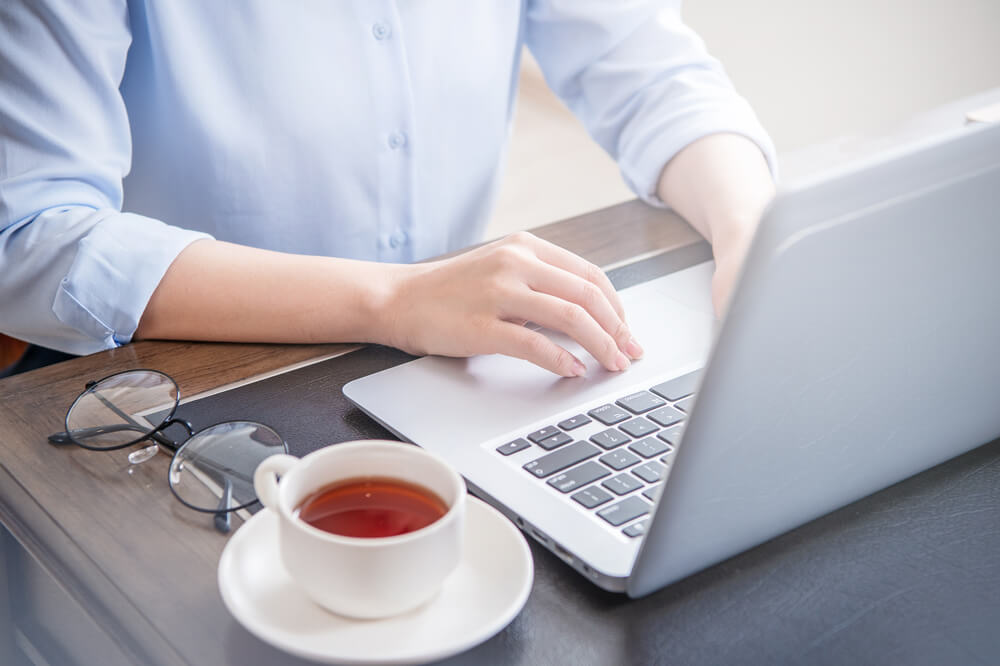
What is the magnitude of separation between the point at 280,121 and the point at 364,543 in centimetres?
70

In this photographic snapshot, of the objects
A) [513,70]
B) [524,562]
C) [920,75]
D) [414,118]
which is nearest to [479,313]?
[524,562]

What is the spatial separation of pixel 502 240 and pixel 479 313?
100mm

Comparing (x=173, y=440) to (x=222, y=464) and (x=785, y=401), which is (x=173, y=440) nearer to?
(x=222, y=464)

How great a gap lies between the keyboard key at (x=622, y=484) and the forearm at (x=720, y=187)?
367 mm

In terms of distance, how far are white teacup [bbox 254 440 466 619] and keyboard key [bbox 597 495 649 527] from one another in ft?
0.39

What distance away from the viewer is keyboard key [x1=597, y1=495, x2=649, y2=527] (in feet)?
1.82

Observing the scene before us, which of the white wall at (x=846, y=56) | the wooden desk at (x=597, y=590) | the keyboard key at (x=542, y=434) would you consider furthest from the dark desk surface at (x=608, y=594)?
the white wall at (x=846, y=56)

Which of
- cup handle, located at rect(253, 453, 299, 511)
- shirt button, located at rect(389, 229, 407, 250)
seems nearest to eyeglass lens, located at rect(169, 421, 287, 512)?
cup handle, located at rect(253, 453, 299, 511)

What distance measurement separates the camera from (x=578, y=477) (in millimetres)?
597

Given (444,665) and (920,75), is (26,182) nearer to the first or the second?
(444,665)

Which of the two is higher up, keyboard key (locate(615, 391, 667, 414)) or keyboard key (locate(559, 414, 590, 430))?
keyboard key (locate(559, 414, 590, 430))

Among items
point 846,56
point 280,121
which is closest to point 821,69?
point 846,56

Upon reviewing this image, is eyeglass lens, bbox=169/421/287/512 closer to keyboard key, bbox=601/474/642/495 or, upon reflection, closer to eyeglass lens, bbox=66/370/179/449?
eyeglass lens, bbox=66/370/179/449

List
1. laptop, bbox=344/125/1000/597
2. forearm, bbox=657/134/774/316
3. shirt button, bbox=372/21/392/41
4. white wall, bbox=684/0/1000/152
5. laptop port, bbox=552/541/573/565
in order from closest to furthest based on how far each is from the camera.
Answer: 1. laptop, bbox=344/125/1000/597
2. laptop port, bbox=552/541/573/565
3. forearm, bbox=657/134/774/316
4. shirt button, bbox=372/21/392/41
5. white wall, bbox=684/0/1000/152
